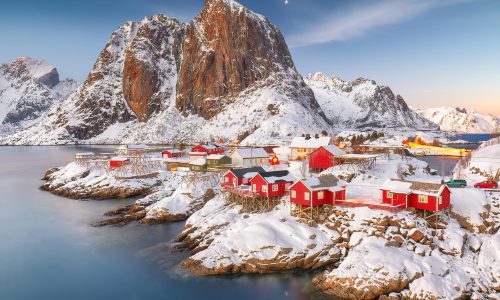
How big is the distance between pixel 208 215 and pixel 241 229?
8302mm

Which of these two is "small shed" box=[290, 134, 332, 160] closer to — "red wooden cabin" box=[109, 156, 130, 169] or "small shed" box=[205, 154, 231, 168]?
"small shed" box=[205, 154, 231, 168]

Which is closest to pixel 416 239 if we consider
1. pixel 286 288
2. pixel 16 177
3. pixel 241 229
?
pixel 286 288

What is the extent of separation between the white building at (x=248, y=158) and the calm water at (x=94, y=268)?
94.5ft

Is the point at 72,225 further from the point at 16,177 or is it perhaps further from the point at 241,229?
the point at 16,177

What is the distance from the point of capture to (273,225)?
40438 mm

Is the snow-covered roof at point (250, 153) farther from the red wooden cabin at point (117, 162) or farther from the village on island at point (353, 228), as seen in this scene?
the red wooden cabin at point (117, 162)

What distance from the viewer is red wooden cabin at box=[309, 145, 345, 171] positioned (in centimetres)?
6269

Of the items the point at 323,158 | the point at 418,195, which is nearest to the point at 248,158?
the point at 323,158

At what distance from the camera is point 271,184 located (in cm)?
4656

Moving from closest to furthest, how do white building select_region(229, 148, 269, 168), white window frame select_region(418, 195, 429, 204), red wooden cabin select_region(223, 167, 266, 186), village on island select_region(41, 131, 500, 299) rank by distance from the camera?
village on island select_region(41, 131, 500, 299), white window frame select_region(418, 195, 429, 204), red wooden cabin select_region(223, 167, 266, 186), white building select_region(229, 148, 269, 168)

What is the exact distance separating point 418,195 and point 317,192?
10.1 metres

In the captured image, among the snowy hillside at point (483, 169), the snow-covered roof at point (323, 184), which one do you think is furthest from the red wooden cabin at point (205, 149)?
the snowy hillside at point (483, 169)

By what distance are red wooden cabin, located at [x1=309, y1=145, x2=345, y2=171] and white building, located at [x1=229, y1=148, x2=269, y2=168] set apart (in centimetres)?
1779

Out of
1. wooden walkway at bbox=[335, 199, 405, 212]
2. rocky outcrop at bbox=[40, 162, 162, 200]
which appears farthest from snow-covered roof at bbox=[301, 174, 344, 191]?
rocky outcrop at bbox=[40, 162, 162, 200]
